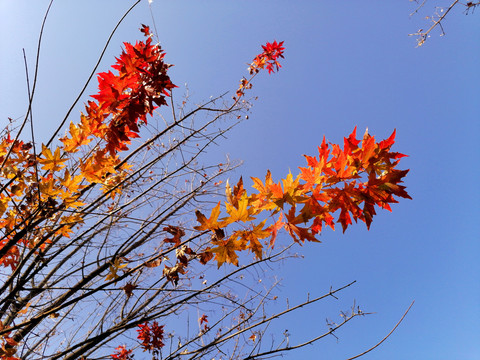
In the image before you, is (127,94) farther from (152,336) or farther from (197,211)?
(152,336)

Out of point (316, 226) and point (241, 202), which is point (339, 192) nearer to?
point (316, 226)

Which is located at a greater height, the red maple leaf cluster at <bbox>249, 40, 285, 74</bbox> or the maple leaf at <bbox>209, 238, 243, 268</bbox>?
the red maple leaf cluster at <bbox>249, 40, 285, 74</bbox>

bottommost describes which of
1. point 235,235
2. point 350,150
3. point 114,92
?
point 235,235

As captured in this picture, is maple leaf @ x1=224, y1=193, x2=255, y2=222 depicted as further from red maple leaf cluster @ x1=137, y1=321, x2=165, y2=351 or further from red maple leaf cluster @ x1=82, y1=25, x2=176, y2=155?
red maple leaf cluster @ x1=137, y1=321, x2=165, y2=351

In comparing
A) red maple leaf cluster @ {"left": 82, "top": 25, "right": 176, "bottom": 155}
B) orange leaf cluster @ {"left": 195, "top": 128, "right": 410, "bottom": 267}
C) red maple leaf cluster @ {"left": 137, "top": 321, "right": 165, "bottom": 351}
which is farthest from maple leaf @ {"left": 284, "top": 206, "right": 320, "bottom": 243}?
red maple leaf cluster @ {"left": 137, "top": 321, "right": 165, "bottom": 351}

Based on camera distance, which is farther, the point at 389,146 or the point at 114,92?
the point at 114,92

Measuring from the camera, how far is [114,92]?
74.6 inches

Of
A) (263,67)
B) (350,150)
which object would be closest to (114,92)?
(350,150)

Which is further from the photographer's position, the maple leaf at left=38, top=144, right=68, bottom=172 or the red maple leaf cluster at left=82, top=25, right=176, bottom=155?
the red maple leaf cluster at left=82, top=25, right=176, bottom=155

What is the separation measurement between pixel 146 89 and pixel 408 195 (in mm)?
1775

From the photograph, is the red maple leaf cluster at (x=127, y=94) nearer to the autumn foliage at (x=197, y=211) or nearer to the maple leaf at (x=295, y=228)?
the autumn foliage at (x=197, y=211)

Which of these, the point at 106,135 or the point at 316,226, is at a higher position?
the point at 106,135

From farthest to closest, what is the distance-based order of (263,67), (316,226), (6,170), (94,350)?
(263,67) < (94,350) < (316,226) < (6,170)

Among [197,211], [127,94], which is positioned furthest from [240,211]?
[127,94]
